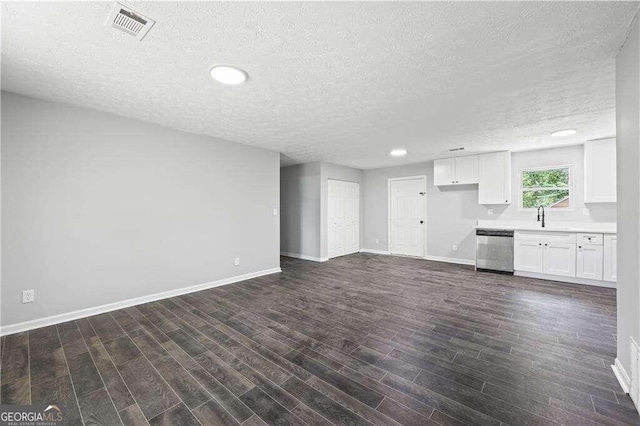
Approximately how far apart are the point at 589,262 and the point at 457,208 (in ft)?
7.81

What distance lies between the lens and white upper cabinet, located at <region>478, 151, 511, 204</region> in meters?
5.16

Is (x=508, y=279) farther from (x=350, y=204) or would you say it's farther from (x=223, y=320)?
(x=223, y=320)

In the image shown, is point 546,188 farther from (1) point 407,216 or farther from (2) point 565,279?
(1) point 407,216

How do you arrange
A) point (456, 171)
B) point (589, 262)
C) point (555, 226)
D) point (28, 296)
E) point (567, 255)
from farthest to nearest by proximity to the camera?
point (456, 171) → point (555, 226) → point (567, 255) → point (589, 262) → point (28, 296)

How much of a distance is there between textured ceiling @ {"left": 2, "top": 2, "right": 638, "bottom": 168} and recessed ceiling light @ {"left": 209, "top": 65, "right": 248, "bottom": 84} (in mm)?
77

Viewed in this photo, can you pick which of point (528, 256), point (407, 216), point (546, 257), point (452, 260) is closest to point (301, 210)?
point (407, 216)

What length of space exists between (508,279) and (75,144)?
6.64 meters

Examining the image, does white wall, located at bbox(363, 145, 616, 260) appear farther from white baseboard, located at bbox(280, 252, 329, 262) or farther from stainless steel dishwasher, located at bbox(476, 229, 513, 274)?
white baseboard, located at bbox(280, 252, 329, 262)

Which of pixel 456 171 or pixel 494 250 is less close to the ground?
pixel 456 171

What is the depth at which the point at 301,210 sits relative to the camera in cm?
674

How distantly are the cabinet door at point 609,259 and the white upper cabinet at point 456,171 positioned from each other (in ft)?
7.17

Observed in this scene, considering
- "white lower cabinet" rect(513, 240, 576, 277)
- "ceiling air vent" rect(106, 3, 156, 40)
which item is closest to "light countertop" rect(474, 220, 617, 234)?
"white lower cabinet" rect(513, 240, 576, 277)

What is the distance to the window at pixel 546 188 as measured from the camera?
4828mm

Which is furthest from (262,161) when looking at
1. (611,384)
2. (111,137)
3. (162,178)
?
(611,384)
